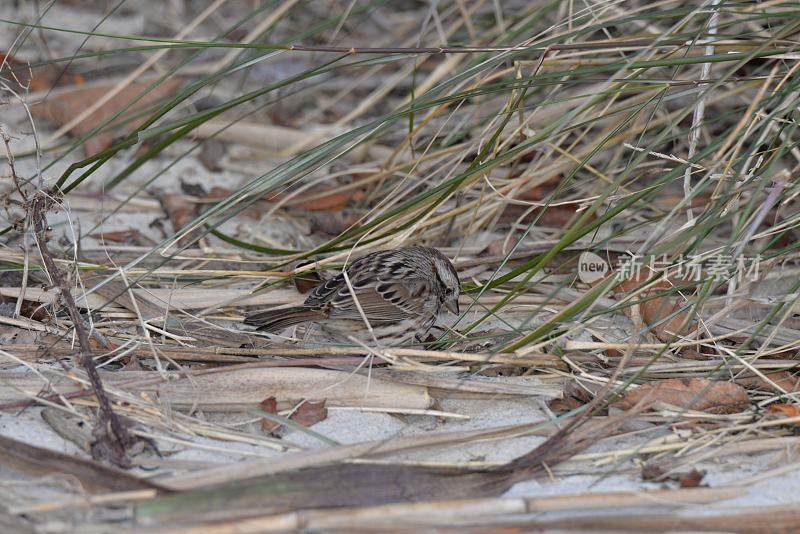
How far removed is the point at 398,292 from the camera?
3.99m

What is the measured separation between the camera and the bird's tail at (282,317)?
146 inches

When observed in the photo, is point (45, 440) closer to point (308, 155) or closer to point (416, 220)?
point (308, 155)

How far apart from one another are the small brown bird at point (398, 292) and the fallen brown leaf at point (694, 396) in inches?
37.8

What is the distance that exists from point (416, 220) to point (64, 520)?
6.17 ft

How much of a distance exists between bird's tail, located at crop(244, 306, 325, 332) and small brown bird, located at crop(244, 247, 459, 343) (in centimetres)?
11

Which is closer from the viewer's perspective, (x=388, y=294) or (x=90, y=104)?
(x=388, y=294)

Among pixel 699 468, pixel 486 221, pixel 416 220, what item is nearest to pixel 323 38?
pixel 486 221

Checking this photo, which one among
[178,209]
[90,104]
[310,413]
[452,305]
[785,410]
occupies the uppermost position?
[90,104]

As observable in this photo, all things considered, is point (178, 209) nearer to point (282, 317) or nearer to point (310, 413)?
point (282, 317)

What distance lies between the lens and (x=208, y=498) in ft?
7.88

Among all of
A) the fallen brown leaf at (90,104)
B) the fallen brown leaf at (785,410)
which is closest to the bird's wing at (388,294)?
the fallen brown leaf at (785,410)

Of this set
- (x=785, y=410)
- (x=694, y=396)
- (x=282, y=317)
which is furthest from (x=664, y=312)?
(x=282, y=317)

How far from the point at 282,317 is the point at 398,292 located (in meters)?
0.52

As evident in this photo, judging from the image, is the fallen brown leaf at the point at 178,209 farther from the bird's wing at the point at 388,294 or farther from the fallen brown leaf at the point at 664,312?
the fallen brown leaf at the point at 664,312
